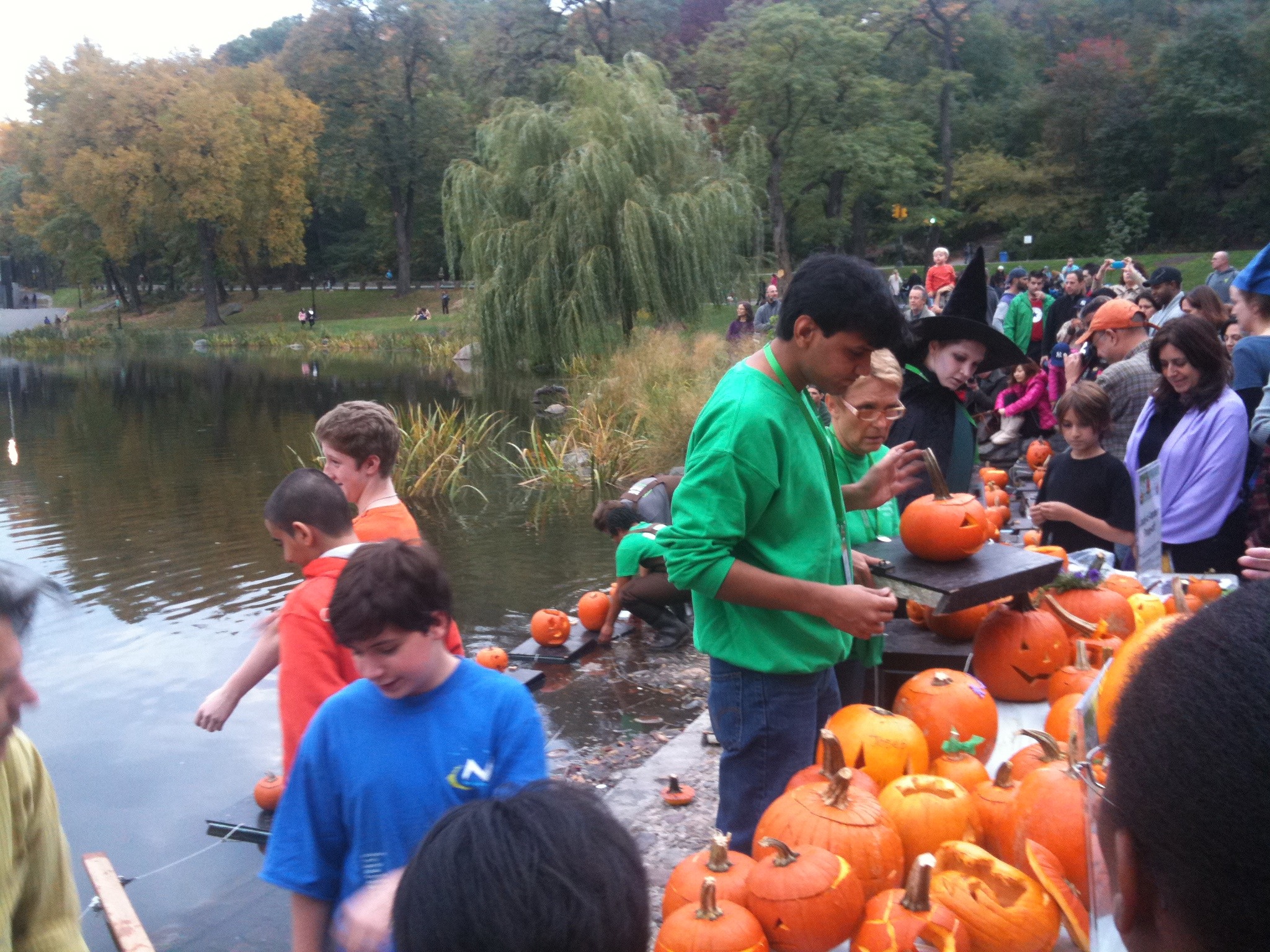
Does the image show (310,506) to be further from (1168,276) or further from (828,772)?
(1168,276)

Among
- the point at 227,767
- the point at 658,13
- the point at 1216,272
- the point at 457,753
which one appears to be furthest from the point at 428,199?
the point at 457,753

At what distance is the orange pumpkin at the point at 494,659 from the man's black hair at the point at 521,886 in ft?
18.2

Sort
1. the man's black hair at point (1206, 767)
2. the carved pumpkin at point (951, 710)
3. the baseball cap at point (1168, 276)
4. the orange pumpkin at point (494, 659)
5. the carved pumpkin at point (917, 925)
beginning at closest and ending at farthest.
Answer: the man's black hair at point (1206, 767) < the carved pumpkin at point (917, 925) < the carved pumpkin at point (951, 710) < the orange pumpkin at point (494, 659) < the baseball cap at point (1168, 276)

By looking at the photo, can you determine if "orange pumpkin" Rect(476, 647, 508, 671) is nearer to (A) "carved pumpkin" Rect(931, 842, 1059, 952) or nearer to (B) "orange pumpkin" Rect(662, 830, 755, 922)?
(B) "orange pumpkin" Rect(662, 830, 755, 922)

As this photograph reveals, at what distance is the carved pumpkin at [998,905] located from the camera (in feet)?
6.45

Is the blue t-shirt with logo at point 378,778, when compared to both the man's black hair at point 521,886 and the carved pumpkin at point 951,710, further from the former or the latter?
the carved pumpkin at point 951,710

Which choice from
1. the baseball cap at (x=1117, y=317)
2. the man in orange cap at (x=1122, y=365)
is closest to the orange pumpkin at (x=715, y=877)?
the man in orange cap at (x=1122, y=365)

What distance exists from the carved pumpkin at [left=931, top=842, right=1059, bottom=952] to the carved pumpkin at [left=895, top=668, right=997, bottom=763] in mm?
732

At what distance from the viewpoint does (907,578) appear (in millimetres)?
3039

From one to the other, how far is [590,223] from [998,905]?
20893 millimetres

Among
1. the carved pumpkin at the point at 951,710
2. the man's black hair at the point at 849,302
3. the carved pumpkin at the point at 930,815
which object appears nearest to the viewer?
the carved pumpkin at the point at 930,815

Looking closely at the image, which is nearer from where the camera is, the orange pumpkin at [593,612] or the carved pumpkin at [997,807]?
the carved pumpkin at [997,807]

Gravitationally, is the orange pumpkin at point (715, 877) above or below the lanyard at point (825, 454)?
below

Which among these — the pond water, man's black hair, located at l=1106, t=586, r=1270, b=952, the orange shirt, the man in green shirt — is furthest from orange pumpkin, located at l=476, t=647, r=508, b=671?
man's black hair, located at l=1106, t=586, r=1270, b=952
